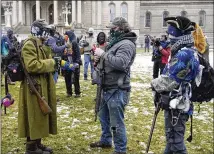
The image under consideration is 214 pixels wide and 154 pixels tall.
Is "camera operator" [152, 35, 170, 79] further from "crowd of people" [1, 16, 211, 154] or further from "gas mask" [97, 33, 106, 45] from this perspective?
"crowd of people" [1, 16, 211, 154]

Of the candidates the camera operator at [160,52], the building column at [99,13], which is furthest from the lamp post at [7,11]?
the camera operator at [160,52]

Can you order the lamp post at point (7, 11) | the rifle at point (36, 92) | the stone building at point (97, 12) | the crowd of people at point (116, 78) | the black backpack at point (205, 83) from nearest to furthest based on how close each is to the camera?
the crowd of people at point (116, 78) → the black backpack at point (205, 83) → the rifle at point (36, 92) → the lamp post at point (7, 11) → the stone building at point (97, 12)

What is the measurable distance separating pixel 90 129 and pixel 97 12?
46.6 meters

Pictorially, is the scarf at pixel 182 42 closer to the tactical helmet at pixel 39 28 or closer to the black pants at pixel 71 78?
the tactical helmet at pixel 39 28

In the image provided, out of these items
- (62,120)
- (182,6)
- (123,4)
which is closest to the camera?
(62,120)

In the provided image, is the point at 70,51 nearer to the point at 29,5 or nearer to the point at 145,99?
the point at 145,99

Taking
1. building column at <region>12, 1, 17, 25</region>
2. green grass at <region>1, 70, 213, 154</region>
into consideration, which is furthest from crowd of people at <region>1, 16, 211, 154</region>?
building column at <region>12, 1, 17, 25</region>

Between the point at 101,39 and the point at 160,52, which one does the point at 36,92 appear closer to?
the point at 101,39

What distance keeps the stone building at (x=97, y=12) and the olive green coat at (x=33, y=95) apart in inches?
1690

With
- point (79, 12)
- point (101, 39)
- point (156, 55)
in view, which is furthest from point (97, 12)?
point (101, 39)

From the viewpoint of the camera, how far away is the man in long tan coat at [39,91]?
4.68 meters

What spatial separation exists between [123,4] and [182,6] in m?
12.1

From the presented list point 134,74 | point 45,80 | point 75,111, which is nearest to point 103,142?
point 45,80

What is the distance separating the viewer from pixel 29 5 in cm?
5422
